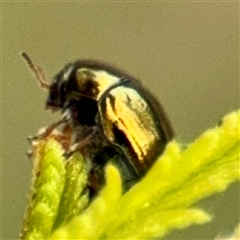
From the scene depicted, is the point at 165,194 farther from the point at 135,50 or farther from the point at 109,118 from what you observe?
the point at 135,50

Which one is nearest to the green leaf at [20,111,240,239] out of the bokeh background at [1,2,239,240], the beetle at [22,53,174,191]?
the beetle at [22,53,174,191]

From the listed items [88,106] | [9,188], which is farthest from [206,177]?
[9,188]

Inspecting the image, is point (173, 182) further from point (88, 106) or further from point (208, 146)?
point (88, 106)

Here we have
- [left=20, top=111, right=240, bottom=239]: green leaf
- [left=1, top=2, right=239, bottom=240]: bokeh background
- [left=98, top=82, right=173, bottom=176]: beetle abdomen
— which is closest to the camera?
[left=20, top=111, right=240, bottom=239]: green leaf

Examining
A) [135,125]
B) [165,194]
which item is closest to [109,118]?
[135,125]

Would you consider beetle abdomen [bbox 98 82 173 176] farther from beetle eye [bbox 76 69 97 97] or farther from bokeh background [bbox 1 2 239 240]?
bokeh background [bbox 1 2 239 240]
